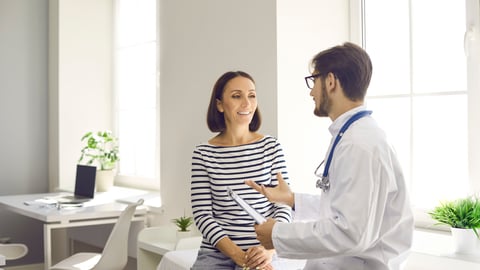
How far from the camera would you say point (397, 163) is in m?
1.66

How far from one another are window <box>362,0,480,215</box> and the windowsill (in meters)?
0.15

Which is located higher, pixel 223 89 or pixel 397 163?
pixel 223 89

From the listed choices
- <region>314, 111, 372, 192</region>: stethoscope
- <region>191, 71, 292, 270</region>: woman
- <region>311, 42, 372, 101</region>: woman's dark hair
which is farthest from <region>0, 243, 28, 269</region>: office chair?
<region>311, 42, 372, 101</region>: woman's dark hair

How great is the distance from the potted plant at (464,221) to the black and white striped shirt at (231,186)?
0.60 m

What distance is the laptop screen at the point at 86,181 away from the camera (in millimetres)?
4410

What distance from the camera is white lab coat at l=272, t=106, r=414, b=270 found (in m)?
1.55

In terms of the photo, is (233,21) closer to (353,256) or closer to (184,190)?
(184,190)

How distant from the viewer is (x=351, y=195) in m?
1.55

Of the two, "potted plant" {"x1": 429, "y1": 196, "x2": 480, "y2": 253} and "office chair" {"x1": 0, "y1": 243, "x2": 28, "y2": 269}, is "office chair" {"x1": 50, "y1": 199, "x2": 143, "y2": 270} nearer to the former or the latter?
"office chair" {"x1": 0, "y1": 243, "x2": 28, "y2": 269}

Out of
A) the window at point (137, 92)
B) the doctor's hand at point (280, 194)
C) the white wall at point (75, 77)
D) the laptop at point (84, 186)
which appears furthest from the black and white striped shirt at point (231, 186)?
the white wall at point (75, 77)

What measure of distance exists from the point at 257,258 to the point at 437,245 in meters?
0.75

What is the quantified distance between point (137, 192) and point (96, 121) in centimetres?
89

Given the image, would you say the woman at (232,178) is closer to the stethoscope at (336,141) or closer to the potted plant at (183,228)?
the stethoscope at (336,141)

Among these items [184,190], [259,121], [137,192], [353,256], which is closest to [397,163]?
[353,256]
